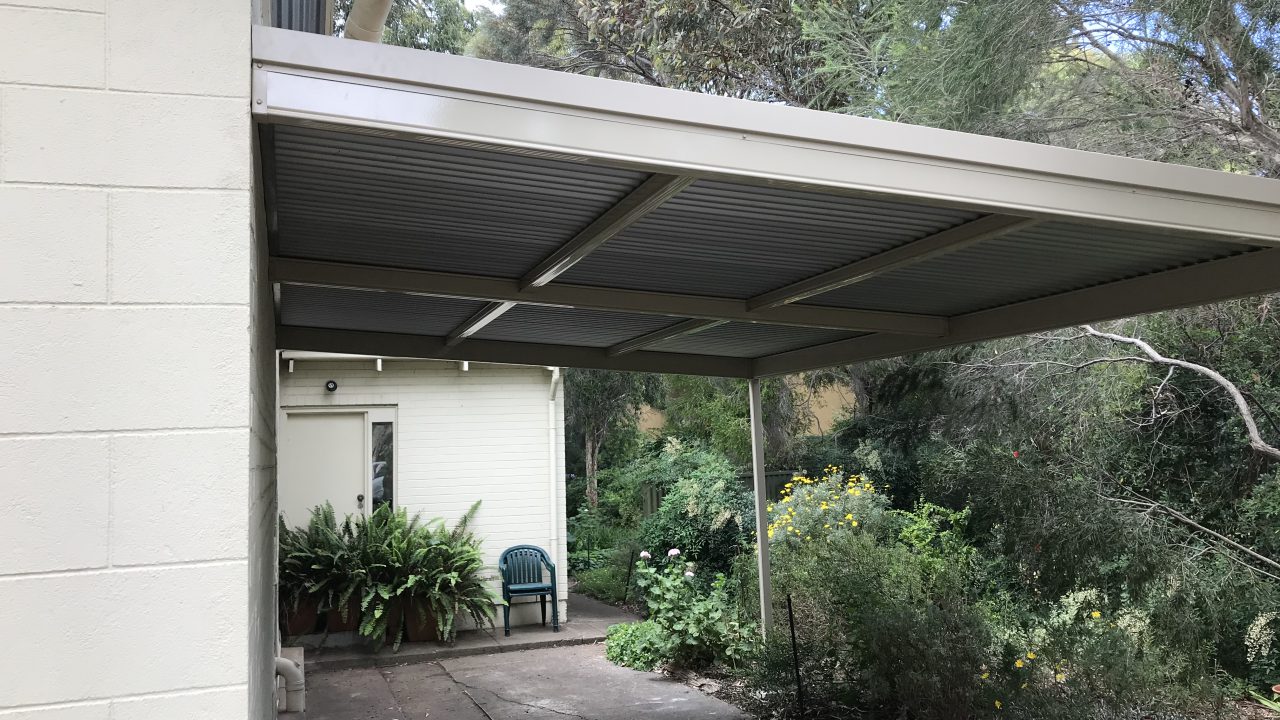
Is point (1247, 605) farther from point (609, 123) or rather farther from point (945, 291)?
point (609, 123)

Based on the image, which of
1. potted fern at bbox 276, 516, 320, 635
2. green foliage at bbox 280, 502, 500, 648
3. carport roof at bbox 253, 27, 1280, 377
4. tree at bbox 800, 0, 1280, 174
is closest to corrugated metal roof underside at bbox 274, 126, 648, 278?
carport roof at bbox 253, 27, 1280, 377

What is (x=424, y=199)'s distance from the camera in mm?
3297

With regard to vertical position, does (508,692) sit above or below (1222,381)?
below

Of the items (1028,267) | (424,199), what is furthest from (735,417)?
(424,199)

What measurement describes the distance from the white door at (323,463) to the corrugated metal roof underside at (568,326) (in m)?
4.17

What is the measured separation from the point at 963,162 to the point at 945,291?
2341 millimetres

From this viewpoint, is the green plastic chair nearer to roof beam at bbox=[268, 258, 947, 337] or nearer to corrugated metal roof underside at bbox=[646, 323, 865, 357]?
corrugated metal roof underside at bbox=[646, 323, 865, 357]

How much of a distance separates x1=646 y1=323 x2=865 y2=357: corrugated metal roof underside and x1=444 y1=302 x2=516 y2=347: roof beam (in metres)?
1.42

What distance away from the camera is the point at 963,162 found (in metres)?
2.96

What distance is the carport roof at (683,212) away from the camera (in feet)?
7.80

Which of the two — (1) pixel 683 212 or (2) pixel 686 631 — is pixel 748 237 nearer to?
(1) pixel 683 212

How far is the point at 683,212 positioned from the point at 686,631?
558cm

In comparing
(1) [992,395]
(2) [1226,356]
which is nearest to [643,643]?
(1) [992,395]

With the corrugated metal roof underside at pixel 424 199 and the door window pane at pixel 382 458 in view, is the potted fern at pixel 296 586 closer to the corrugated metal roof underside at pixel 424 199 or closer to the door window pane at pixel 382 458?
the door window pane at pixel 382 458
